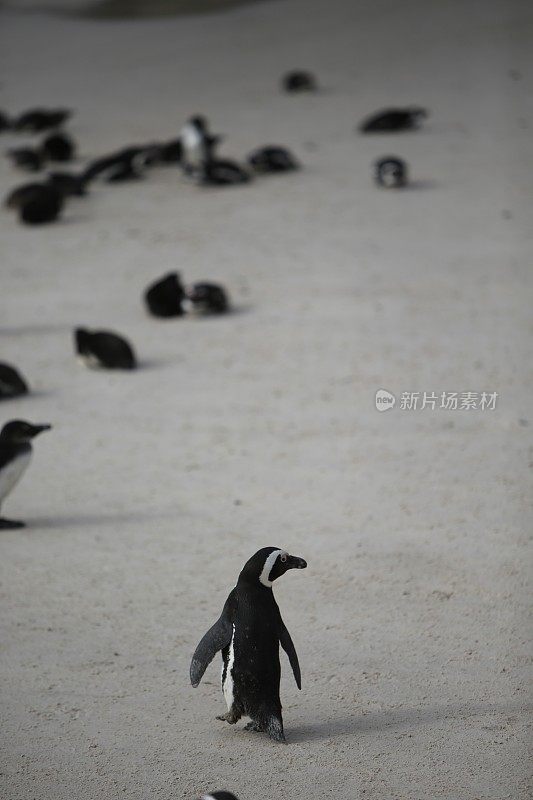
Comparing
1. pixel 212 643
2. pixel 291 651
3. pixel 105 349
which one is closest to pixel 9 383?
pixel 105 349

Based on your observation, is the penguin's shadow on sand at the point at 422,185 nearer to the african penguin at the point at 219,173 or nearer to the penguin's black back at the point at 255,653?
the african penguin at the point at 219,173

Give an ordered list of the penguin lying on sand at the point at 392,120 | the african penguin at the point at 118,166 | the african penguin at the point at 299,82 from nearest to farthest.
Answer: the african penguin at the point at 118,166
the penguin lying on sand at the point at 392,120
the african penguin at the point at 299,82

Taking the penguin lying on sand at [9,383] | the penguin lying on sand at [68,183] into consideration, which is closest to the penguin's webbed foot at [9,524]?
the penguin lying on sand at [9,383]

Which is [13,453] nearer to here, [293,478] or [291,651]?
[293,478]

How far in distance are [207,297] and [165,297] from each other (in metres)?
0.27

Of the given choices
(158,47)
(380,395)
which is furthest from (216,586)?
(158,47)

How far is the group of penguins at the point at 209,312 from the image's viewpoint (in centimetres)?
316

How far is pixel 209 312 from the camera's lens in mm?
7504

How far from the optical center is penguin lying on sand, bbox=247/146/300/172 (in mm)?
10617

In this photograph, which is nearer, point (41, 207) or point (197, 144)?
point (41, 207)

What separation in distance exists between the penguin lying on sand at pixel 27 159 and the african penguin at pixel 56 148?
0.42 feet

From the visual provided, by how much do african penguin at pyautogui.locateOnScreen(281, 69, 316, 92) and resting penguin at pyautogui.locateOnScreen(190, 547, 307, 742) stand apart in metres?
11.4

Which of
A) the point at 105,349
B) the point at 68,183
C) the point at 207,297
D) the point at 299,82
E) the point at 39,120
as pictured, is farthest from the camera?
the point at 299,82

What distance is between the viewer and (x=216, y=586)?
4.13m
